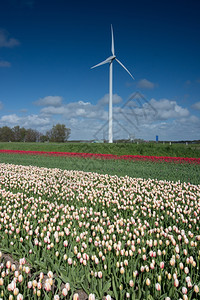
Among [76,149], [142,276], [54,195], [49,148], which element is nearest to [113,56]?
[76,149]

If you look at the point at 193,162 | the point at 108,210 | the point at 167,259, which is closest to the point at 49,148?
the point at 193,162

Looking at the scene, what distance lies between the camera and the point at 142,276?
387 cm

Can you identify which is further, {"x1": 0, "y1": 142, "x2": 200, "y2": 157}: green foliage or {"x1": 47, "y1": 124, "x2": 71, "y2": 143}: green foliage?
{"x1": 47, "y1": 124, "x2": 71, "y2": 143}: green foliage

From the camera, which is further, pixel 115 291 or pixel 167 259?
pixel 167 259

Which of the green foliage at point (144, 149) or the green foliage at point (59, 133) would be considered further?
the green foliage at point (59, 133)

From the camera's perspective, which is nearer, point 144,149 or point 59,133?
point 144,149

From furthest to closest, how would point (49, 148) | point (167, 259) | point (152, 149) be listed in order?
point (49, 148)
point (152, 149)
point (167, 259)

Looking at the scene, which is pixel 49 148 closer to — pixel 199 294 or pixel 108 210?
pixel 108 210

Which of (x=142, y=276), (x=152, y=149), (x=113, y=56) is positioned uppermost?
(x=113, y=56)

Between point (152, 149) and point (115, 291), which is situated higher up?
point (152, 149)

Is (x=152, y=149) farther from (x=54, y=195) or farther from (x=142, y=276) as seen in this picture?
(x=142, y=276)

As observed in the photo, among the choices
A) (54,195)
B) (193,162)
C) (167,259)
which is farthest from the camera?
(193,162)

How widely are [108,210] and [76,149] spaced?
25.2 m

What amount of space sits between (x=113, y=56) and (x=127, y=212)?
28.8 meters
